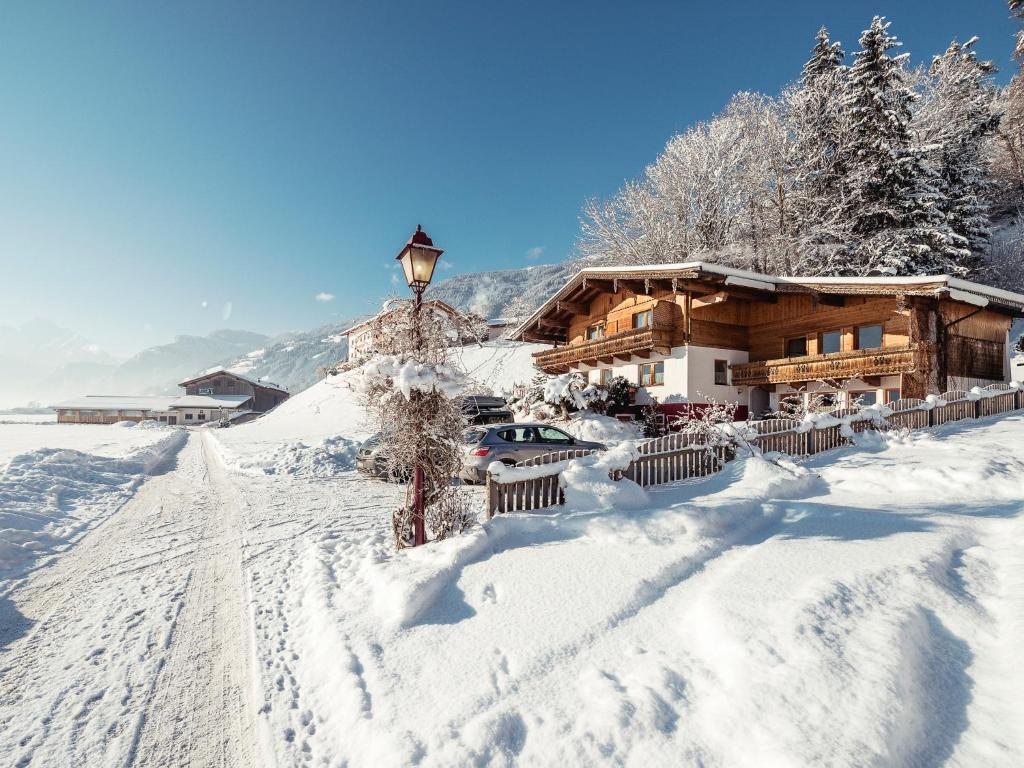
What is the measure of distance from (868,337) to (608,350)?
10.1 meters

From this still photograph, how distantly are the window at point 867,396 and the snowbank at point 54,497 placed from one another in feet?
73.9

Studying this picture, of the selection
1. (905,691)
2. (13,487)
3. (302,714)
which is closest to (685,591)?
(905,691)

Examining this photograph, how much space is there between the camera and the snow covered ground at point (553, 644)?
119 inches

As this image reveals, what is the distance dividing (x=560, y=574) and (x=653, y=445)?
4809 millimetres

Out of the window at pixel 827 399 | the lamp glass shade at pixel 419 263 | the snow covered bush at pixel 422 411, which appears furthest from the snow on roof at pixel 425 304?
the window at pixel 827 399

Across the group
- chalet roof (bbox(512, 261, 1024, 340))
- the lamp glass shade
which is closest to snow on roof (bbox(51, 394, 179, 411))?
chalet roof (bbox(512, 261, 1024, 340))

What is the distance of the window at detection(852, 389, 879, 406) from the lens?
57.5 feet

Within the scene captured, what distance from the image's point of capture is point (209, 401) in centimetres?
6769

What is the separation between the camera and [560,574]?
514cm

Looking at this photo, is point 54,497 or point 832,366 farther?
point 832,366

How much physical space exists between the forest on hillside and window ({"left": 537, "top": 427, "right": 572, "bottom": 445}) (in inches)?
882

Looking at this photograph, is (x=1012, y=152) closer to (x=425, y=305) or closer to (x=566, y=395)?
(x=566, y=395)

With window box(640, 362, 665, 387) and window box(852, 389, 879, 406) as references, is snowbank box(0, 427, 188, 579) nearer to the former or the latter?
window box(640, 362, 665, 387)

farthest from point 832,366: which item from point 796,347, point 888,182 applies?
point 888,182
